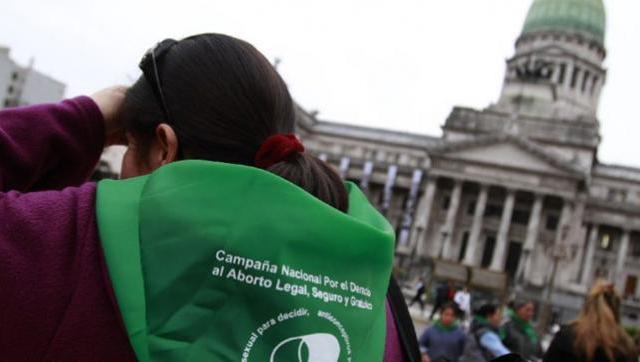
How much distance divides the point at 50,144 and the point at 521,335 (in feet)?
26.2

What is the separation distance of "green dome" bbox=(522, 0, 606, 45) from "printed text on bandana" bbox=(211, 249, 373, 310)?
75306 mm

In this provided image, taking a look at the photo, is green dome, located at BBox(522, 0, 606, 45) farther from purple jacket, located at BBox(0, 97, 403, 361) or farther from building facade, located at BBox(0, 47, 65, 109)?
purple jacket, located at BBox(0, 97, 403, 361)

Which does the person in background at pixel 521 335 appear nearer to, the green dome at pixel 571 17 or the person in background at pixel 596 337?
the person in background at pixel 596 337

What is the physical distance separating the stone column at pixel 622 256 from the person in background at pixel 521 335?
171 feet

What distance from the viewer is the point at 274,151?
1.61 metres

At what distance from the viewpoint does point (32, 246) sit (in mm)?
1274

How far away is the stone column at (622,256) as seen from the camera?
56094 mm

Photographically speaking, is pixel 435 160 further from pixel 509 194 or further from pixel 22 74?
pixel 22 74

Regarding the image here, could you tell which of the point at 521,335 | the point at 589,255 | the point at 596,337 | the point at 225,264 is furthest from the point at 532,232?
the point at 225,264

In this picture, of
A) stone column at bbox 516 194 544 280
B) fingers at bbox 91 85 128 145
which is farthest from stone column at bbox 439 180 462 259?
fingers at bbox 91 85 128 145

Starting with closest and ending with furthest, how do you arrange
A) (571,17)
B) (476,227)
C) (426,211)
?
(476,227), (426,211), (571,17)

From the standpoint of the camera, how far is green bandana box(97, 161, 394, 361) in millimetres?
1295

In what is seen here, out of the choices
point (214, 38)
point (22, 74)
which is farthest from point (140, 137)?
point (22, 74)

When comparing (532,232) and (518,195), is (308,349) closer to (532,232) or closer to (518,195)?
(532,232)
